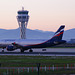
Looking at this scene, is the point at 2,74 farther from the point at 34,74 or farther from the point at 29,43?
the point at 29,43

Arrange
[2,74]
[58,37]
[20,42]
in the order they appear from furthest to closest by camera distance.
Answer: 1. [20,42]
2. [58,37]
3. [2,74]

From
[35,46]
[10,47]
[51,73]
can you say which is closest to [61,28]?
[35,46]

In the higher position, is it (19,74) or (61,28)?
(61,28)

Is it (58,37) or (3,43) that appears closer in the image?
(58,37)

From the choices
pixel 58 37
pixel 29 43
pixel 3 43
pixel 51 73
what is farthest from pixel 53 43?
pixel 51 73

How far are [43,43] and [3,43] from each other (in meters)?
14.5

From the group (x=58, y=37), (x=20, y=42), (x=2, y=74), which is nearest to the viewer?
(x=2, y=74)

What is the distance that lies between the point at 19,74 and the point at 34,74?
5.76 feet

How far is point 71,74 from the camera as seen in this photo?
30.3 metres

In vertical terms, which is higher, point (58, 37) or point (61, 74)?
point (58, 37)

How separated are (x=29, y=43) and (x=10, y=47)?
6428 millimetres

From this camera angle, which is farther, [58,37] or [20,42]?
[20,42]

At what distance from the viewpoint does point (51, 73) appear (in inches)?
1243

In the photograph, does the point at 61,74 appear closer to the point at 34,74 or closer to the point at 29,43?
the point at 34,74
